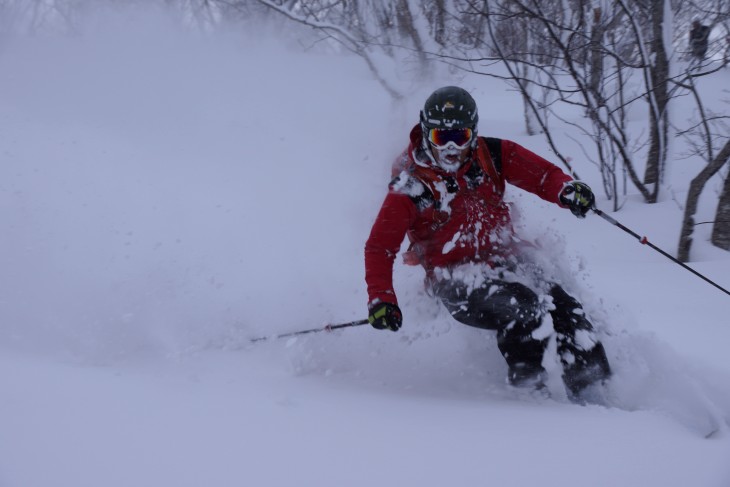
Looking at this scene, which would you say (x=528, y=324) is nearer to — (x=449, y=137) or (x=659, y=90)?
(x=449, y=137)

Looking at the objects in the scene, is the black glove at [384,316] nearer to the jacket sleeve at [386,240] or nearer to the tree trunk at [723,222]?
the jacket sleeve at [386,240]

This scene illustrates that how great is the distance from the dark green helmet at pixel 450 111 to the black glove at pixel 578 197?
64 centimetres

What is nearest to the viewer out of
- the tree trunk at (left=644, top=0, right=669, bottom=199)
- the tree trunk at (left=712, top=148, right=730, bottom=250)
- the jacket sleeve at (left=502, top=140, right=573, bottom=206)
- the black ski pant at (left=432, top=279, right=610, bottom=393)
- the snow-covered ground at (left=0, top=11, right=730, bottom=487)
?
the snow-covered ground at (left=0, top=11, right=730, bottom=487)

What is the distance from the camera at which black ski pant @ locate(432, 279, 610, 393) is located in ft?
9.07

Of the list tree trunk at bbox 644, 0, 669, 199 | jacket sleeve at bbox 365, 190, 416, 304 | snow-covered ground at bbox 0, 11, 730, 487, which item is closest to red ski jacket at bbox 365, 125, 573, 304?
jacket sleeve at bbox 365, 190, 416, 304

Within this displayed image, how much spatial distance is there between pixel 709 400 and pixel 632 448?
0.78 metres

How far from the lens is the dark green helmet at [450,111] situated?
2857 millimetres

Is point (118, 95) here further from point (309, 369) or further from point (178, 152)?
point (309, 369)

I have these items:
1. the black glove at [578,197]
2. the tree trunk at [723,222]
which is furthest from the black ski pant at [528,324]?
the tree trunk at [723,222]

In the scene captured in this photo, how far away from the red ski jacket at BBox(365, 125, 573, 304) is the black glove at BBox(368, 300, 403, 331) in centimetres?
6

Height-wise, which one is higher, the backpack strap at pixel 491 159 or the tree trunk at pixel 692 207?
the backpack strap at pixel 491 159

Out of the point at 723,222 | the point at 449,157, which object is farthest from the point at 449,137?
the point at 723,222

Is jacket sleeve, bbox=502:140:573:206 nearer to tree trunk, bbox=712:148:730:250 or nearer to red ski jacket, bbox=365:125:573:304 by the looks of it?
red ski jacket, bbox=365:125:573:304

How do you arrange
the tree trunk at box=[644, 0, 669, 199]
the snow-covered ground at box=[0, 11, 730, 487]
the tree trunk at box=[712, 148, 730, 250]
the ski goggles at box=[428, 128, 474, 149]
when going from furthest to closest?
the tree trunk at box=[644, 0, 669, 199]
the tree trunk at box=[712, 148, 730, 250]
the ski goggles at box=[428, 128, 474, 149]
the snow-covered ground at box=[0, 11, 730, 487]
